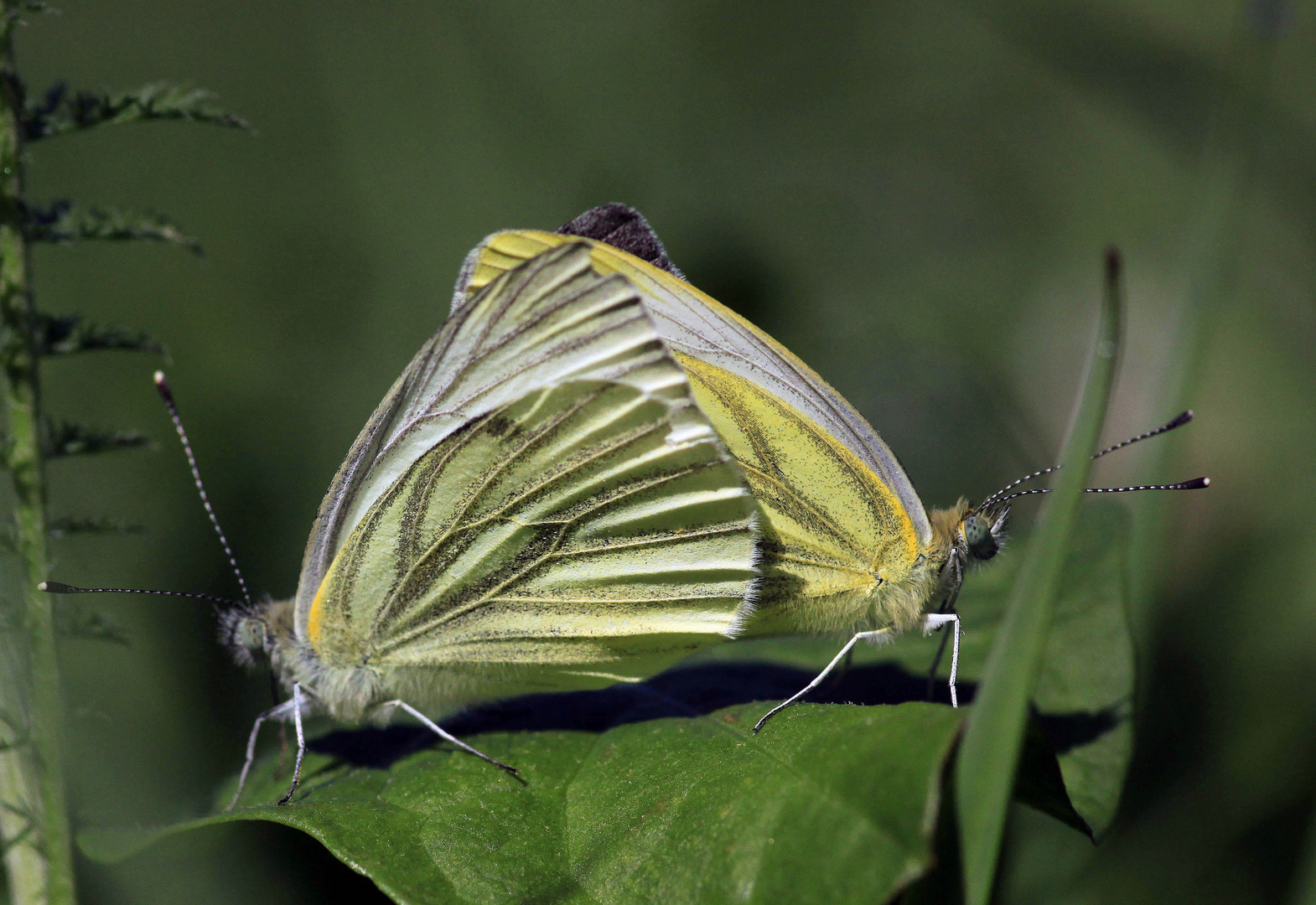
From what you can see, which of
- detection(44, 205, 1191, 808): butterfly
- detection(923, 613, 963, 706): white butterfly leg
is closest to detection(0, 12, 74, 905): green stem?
detection(44, 205, 1191, 808): butterfly

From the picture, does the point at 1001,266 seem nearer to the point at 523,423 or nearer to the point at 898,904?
the point at 523,423

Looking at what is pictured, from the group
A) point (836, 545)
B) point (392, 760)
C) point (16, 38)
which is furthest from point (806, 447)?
point (16, 38)

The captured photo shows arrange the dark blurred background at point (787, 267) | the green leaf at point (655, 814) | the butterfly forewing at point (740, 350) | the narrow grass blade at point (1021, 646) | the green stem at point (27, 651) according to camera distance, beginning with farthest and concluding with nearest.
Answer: the dark blurred background at point (787, 267), the butterfly forewing at point (740, 350), the green stem at point (27, 651), the green leaf at point (655, 814), the narrow grass blade at point (1021, 646)

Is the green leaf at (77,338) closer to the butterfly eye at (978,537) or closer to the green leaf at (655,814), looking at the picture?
the green leaf at (655,814)

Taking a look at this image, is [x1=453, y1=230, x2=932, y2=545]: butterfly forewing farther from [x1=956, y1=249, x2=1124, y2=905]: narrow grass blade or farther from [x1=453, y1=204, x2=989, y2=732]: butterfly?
[x1=956, y1=249, x2=1124, y2=905]: narrow grass blade

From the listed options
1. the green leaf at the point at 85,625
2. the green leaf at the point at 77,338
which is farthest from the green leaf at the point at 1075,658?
the green leaf at the point at 77,338

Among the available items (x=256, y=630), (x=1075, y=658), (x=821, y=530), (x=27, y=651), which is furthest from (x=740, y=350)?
(x=27, y=651)
